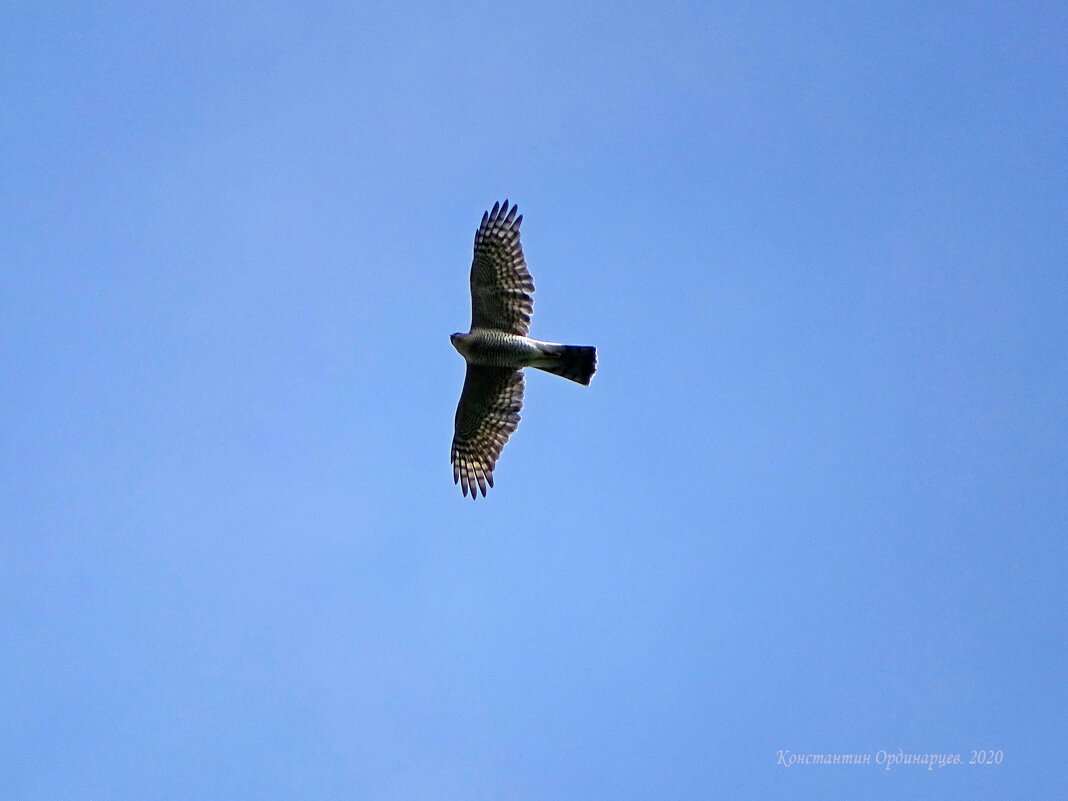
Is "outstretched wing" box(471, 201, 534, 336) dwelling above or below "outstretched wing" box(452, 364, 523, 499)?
above

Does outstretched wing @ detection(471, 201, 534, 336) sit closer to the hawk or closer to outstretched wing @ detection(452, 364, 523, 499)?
the hawk

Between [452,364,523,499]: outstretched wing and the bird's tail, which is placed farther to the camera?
[452,364,523,499]: outstretched wing

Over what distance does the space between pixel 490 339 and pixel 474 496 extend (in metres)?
2.39

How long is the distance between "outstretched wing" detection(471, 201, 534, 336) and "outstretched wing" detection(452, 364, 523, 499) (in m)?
0.92

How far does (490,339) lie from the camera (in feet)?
51.9

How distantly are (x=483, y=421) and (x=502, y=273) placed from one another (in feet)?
7.47

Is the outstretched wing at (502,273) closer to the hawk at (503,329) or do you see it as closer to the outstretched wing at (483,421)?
the hawk at (503,329)

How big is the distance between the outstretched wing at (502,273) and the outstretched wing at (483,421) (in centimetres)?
92

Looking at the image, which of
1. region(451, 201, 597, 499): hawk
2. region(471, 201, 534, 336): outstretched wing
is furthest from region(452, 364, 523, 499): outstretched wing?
region(471, 201, 534, 336): outstretched wing

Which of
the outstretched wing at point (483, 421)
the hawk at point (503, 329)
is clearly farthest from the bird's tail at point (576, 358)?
the outstretched wing at point (483, 421)

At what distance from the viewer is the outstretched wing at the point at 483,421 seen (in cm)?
1647

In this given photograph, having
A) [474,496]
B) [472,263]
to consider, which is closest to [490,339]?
[472,263]

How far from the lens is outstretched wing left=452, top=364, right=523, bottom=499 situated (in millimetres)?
16469

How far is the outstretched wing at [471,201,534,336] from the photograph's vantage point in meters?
15.6
